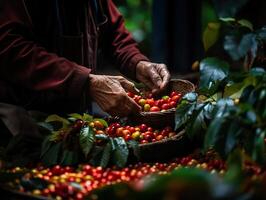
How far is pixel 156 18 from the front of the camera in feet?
18.5

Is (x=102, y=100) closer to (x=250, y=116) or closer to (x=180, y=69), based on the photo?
(x=250, y=116)

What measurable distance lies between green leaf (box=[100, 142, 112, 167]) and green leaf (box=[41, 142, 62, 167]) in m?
0.19

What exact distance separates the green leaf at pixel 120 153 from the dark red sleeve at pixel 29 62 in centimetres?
39

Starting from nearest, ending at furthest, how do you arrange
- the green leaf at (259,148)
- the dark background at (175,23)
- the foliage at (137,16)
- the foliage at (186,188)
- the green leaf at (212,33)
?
the foliage at (186,188)
the green leaf at (259,148)
the green leaf at (212,33)
the dark background at (175,23)
the foliage at (137,16)

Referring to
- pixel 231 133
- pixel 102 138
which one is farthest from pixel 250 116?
pixel 102 138

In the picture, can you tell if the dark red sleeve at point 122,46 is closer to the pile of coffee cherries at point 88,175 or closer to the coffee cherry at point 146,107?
the coffee cherry at point 146,107

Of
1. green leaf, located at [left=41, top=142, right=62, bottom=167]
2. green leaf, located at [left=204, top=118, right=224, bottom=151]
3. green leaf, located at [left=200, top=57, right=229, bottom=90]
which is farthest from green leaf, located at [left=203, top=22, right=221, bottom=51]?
green leaf, located at [left=41, top=142, right=62, bottom=167]

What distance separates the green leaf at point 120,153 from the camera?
7.29ft

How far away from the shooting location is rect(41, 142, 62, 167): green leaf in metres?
2.26

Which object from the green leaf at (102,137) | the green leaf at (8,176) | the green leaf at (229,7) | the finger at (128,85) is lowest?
the green leaf at (102,137)

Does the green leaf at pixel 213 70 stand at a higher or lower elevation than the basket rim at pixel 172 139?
higher

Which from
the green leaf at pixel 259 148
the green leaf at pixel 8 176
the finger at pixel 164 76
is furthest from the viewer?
the finger at pixel 164 76

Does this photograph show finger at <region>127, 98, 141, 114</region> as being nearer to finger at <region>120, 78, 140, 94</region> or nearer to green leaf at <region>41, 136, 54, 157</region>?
finger at <region>120, 78, 140, 94</region>

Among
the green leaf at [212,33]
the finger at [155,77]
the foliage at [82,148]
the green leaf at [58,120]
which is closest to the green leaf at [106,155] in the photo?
the foliage at [82,148]
